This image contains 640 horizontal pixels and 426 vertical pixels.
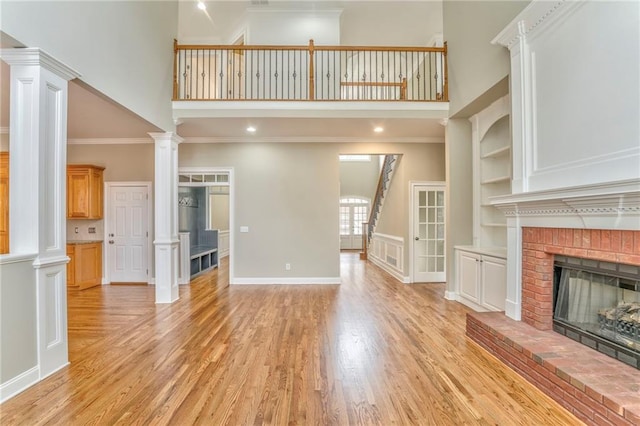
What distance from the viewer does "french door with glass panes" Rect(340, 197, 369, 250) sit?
11.7 m

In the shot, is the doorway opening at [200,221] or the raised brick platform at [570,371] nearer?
the raised brick platform at [570,371]

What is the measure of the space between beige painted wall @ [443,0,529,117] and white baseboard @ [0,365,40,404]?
204 inches

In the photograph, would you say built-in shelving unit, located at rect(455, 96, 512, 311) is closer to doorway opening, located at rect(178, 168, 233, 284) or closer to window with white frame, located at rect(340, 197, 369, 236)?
doorway opening, located at rect(178, 168, 233, 284)

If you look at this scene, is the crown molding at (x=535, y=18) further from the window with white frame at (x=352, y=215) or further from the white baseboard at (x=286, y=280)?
the window with white frame at (x=352, y=215)

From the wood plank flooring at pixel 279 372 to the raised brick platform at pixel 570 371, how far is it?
0.10m

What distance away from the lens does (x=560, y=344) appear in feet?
8.05

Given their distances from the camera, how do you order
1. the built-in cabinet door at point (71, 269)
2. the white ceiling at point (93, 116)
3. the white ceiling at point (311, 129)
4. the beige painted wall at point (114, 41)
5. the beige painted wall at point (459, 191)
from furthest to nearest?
the built-in cabinet door at point (71, 269)
the white ceiling at point (311, 129)
the beige painted wall at point (459, 191)
the white ceiling at point (93, 116)
the beige painted wall at point (114, 41)

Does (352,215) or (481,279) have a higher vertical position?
(352,215)

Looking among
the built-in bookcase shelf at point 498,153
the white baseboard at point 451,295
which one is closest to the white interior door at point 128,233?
the white baseboard at point 451,295

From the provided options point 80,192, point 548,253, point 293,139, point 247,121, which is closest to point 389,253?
point 293,139

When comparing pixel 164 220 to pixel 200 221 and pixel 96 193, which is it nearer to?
pixel 96 193

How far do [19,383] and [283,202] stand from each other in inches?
169

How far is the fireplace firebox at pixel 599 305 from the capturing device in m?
2.14

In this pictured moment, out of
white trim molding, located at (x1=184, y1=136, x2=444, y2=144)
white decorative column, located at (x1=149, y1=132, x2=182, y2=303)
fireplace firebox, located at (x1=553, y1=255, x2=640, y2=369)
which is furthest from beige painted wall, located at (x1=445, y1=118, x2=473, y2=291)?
white decorative column, located at (x1=149, y1=132, x2=182, y2=303)
